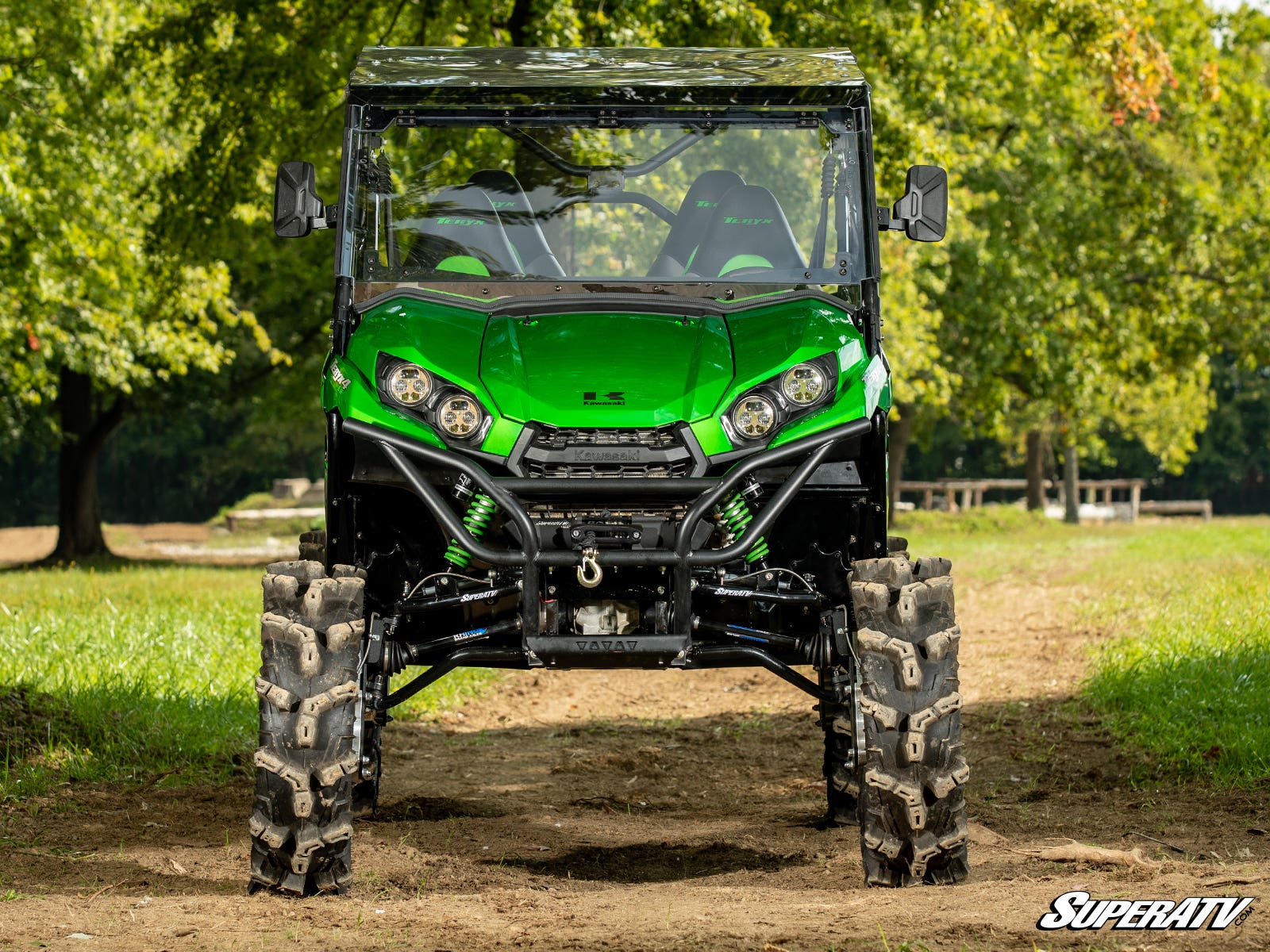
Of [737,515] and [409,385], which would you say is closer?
[409,385]

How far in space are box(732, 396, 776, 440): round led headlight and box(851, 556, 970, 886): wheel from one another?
63 cm

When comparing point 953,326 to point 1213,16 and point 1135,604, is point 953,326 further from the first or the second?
point 1135,604

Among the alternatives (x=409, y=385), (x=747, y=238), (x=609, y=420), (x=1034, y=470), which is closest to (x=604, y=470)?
(x=609, y=420)

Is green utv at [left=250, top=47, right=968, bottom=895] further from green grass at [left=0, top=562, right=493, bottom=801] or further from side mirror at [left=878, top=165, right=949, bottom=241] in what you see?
green grass at [left=0, top=562, right=493, bottom=801]

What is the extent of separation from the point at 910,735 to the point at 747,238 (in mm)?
2227

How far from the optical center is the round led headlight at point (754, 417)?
5457 millimetres

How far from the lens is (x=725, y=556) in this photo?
5207 mm

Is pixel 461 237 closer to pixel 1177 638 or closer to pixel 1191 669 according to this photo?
pixel 1191 669

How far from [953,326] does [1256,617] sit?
1716 centimetres

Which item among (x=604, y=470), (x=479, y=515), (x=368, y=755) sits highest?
(x=604, y=470)

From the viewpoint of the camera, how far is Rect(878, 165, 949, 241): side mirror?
254 inches

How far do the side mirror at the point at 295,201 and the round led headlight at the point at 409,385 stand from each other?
1.14 metres

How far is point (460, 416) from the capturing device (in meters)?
5.42

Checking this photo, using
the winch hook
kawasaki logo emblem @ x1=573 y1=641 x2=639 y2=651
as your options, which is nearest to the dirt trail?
kawasaki logo emblem @ x1=573 y1=641 x2=639 y2=651
